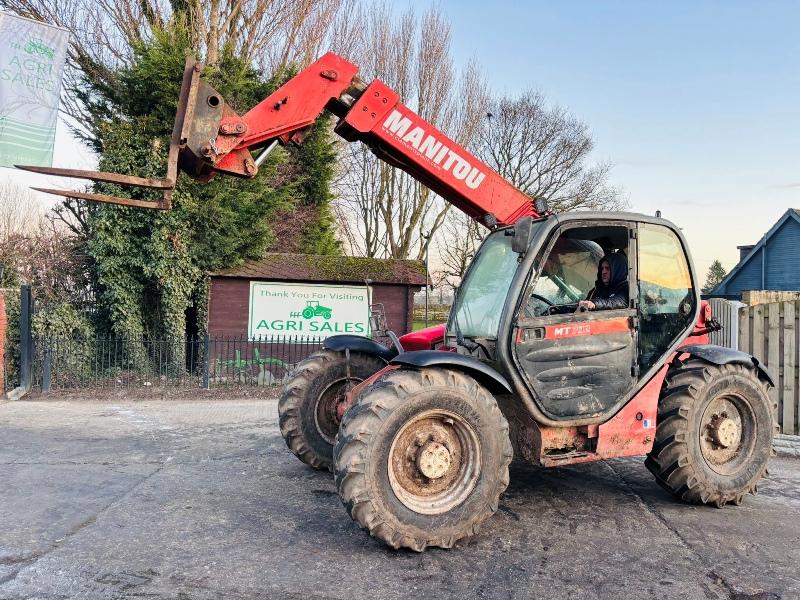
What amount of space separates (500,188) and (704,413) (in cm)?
250

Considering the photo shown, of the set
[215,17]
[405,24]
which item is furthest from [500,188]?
[405,24]

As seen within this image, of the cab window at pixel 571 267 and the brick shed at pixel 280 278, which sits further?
the brick shed at pixel 280 278

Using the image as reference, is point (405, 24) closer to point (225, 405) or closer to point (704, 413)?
point (225, 405)

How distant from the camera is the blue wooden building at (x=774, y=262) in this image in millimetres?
30562

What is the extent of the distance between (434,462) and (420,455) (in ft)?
0.34

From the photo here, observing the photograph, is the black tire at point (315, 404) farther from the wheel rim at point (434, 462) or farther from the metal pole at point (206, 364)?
the metal pole at point (206, 364)

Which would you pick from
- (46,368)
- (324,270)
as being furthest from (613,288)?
(46,368)

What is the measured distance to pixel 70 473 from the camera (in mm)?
5938

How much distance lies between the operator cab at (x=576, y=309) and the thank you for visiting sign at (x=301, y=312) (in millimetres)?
8881

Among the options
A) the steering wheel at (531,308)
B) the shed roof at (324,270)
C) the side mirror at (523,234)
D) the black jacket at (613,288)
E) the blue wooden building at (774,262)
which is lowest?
the steering wheel at (531,308)

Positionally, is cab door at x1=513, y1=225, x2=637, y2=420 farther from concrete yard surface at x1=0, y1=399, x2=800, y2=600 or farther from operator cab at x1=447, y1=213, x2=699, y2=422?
concrete yard surface at x1=0, y1=399, x2=800, y2=600

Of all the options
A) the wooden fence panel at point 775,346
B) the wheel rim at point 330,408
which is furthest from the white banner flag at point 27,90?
the wooden fence panel at point 775,346

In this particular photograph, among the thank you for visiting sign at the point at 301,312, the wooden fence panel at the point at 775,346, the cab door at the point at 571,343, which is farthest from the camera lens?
the thank you for visiting sign at the point at 301,312

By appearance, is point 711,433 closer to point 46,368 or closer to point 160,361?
point 46,368
